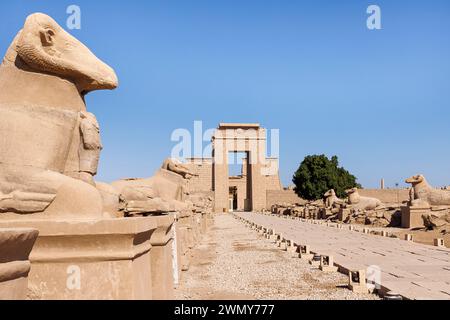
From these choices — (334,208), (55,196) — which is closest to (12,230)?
(55,196)

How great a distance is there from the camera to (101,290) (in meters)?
2.02

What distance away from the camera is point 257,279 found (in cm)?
684

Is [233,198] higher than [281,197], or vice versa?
[281,197]

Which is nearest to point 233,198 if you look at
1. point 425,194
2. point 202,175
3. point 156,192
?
point 202,175

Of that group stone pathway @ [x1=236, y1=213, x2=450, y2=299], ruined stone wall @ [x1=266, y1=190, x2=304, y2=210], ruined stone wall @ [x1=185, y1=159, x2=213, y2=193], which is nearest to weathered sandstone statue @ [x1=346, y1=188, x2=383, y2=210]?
stone pathway @ [x1=236, y1=213, x2=450, y2=299]

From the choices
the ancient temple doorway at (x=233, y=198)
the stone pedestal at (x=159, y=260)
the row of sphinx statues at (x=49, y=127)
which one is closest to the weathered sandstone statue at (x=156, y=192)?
the stone pedestal at (x=159, y=260)

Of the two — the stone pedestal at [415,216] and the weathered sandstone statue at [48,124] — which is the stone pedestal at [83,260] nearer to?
the weathered sandstone statue at [48,124]

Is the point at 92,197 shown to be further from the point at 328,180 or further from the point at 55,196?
the point at 328,180

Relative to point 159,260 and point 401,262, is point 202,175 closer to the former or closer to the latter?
point 401,262

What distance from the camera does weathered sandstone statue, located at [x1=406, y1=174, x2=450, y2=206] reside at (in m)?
17.1

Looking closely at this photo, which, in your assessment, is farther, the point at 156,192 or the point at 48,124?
the point at 156,192

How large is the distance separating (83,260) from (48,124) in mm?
896

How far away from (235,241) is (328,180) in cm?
2683
